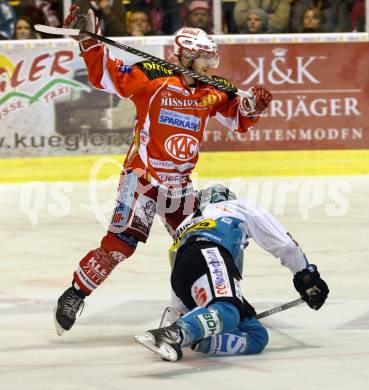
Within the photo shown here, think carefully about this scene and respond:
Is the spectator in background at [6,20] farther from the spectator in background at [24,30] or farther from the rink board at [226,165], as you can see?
the rink board at [226,165]

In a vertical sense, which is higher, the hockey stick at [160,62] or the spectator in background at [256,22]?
the hockey stick at [160,62]

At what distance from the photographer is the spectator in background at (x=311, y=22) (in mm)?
14523

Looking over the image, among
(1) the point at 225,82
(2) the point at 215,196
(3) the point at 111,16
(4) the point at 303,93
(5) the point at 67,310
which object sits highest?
(1) the point at 225,82

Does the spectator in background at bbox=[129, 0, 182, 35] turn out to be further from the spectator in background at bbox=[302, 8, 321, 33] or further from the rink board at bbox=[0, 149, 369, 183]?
the rink board at bbox=[0, 149, 369, 183]

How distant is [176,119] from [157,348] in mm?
1719

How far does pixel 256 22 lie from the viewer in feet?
47.4

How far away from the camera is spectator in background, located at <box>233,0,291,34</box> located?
47.6 feet

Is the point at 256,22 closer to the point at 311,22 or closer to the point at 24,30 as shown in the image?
the point at 311,22

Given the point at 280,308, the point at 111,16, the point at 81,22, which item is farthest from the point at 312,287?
the point at 111,16

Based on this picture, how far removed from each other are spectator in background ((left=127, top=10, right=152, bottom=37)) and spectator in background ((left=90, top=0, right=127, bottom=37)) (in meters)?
0.07

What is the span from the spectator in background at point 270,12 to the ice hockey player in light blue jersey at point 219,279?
7.74m

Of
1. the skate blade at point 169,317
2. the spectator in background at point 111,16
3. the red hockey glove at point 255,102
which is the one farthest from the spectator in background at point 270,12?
the skate blade at point 169,317

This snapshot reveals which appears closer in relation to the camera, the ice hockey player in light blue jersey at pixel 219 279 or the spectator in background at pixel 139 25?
the ice hockey player in light blue jersey at pixel 219 279

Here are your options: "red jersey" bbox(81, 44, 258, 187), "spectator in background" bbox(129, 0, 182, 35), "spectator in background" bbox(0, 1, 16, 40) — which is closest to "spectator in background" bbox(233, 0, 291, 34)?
"spectator in background" bbox(129, 0, 182, 35)
